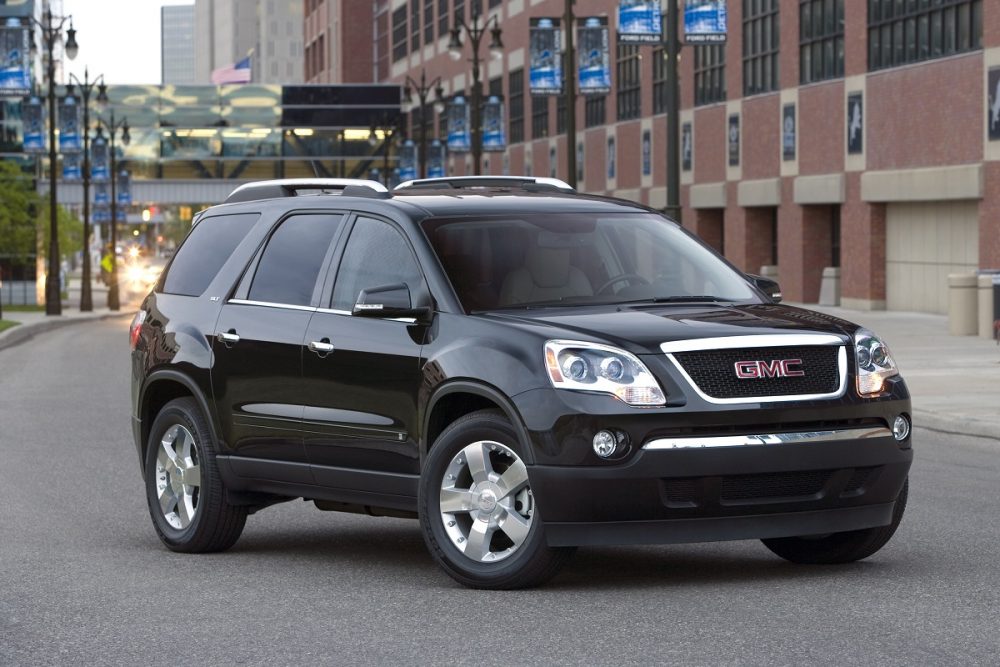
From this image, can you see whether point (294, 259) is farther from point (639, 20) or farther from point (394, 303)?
point (639, 20)

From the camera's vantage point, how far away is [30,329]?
4578 centimetres

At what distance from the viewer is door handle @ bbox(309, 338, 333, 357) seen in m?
8.96

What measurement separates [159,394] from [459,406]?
108 inches

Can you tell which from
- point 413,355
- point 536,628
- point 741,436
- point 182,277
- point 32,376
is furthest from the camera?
point 32,376

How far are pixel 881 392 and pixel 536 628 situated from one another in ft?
6.62

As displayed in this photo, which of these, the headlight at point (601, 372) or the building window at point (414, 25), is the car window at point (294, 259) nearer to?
the headlight at point (601, 372)

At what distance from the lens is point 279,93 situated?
103062mm

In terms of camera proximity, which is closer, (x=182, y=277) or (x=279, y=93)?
(x=182, y=277)

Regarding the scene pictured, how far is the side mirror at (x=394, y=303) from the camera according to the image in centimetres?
847

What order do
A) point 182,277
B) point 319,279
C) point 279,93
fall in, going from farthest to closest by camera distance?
1. point 279,93
2. point 182,277
3. point 319,279

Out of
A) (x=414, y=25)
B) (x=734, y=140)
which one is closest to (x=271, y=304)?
(x=734, y=140)

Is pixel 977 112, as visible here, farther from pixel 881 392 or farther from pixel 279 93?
pixel 279 93

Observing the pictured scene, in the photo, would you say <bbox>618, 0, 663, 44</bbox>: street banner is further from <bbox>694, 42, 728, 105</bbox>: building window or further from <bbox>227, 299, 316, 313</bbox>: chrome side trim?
<bbox>227, 299, 316, 313</bbox>: chrome side trim

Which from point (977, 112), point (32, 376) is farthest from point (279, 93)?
point (32, 376)
